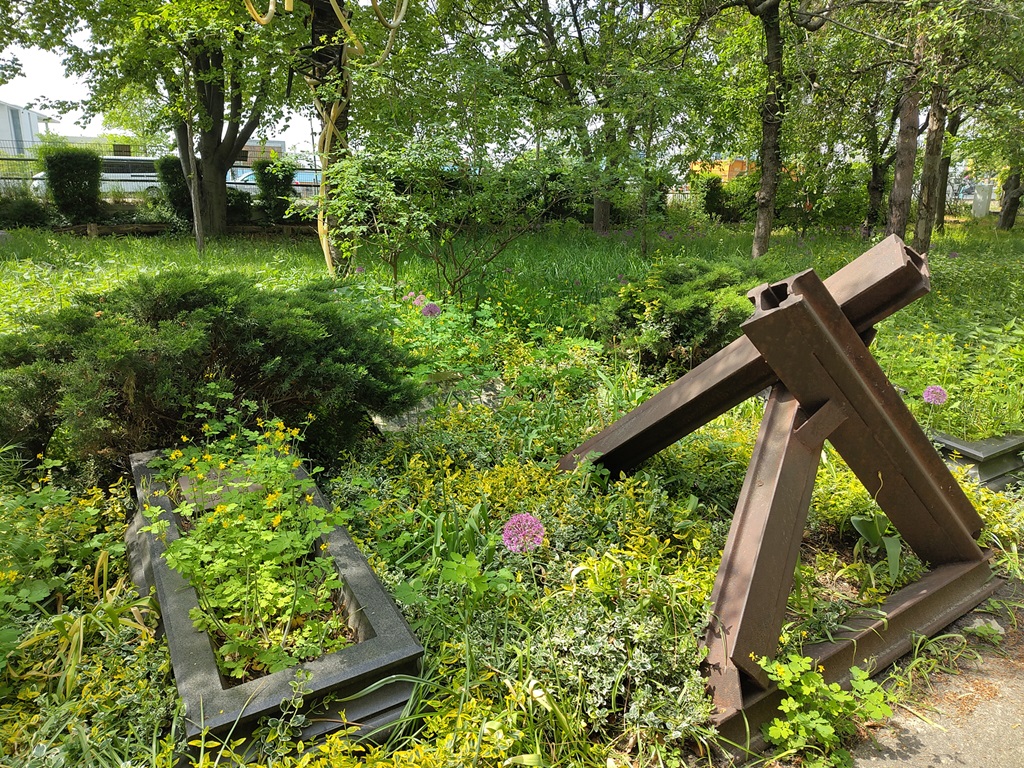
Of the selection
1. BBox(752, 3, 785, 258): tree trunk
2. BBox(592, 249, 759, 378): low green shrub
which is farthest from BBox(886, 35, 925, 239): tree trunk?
BBox(592, 249, 759, 378): low green shrub

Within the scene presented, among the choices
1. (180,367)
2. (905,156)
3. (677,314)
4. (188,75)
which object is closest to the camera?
(180,367)

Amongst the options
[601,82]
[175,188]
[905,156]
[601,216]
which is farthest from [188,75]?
[905,156]

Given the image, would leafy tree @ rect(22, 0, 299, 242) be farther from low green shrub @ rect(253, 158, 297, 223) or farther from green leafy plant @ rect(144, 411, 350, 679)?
green leafy plant @ rect(144, 411, 350, 679)

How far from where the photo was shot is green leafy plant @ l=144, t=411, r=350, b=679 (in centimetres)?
201

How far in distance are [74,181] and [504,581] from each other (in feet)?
55.9

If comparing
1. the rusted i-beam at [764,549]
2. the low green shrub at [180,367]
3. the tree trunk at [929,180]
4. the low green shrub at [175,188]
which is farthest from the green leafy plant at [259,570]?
the low green shrub at [175,188]

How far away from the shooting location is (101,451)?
3146 mm

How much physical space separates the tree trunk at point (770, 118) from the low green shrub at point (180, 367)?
5.75 m

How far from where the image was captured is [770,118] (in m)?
7.68

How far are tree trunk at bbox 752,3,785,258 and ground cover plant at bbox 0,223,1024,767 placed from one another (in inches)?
139

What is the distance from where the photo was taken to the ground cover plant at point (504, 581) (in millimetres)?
1836

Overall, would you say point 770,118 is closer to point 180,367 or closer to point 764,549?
point 764,549

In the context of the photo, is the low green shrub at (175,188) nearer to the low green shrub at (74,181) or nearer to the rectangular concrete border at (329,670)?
the low green shrub at (74,181)

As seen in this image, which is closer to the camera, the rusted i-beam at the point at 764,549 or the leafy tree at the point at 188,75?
the rusted i-beam at the point at 764,549
